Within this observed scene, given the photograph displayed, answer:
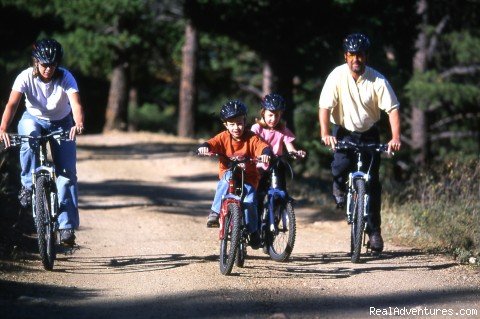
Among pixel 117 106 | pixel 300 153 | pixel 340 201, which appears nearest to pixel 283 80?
pixel 117 106

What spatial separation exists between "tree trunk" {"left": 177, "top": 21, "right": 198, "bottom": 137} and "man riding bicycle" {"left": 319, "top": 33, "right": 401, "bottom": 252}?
61.2 ft

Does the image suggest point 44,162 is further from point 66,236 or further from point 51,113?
point 66,236

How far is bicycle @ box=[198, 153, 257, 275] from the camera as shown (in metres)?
8.29

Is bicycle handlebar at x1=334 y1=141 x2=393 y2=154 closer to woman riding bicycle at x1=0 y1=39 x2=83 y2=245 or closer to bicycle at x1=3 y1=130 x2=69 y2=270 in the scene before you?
woman riding bicycle at x1=0 y1=39 x2=83 y2=245

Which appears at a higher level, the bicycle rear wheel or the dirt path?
the bicycle rear wheel

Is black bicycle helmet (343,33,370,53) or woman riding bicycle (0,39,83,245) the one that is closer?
Answer: woman riding bicycle (0,39,83,245)

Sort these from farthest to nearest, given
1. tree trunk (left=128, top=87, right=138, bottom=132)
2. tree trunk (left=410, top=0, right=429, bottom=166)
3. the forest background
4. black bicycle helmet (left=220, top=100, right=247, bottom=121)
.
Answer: tree trunk (left=128, top=87, right=138, bottom=132), tree trunk (left=410, top=0, right=429, bottom=166), the forest background, black bicycle helmet (left=220, top=100, right=247, bottom=121)

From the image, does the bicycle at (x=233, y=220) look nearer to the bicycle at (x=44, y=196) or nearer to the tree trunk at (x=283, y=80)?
the bicycle at (x=44, y=196)

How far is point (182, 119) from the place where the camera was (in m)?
30.7

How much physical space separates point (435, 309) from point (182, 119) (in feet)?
78.2

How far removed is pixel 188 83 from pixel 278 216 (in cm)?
2075

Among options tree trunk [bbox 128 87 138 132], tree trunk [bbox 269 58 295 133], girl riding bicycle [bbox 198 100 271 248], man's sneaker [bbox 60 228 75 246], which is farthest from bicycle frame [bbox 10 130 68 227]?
tree trunk [bbox 128 87 138 132]

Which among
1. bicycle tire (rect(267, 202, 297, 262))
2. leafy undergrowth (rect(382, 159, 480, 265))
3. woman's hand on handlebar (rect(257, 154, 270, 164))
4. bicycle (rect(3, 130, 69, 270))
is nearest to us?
woman's hand on handlebar (rect(257, 154, 270, 164))

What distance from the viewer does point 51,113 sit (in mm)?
8984
